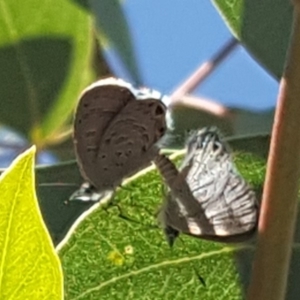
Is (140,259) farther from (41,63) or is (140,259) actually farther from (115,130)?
(41,63)

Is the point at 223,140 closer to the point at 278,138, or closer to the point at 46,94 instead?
the point at 278,138

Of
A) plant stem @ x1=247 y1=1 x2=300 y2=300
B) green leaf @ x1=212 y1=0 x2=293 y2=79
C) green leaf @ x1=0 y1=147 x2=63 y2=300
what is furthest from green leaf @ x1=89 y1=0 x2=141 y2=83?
green leaf @ x1=0 y1=147 x2=63 y2=300

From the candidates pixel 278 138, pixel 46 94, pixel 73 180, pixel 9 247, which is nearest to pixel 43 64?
Result: pixel 46 94

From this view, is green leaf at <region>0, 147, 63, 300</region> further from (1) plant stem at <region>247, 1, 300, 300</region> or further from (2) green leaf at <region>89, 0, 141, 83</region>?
(2) green leaf at <region>89, 0, 141, 83</region>

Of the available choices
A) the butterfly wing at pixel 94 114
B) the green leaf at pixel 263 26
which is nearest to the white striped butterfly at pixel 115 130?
the butterfly wing at pixel 94 114

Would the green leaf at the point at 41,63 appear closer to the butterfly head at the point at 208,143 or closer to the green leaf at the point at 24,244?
the butterfly head at the point at 208,143

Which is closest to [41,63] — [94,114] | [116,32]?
[116,32]
